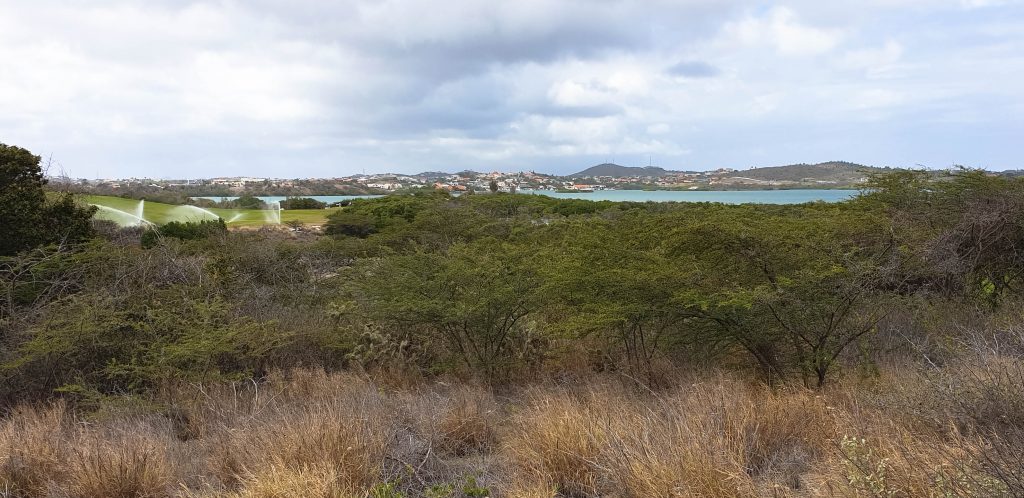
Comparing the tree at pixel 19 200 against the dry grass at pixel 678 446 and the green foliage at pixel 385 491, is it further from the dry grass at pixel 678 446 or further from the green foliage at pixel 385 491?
the dry grass at pixel 678 446

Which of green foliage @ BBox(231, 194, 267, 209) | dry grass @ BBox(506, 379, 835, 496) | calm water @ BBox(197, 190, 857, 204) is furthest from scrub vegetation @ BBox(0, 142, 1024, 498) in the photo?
green foliage @ BBox(231, 194, 267, 209)

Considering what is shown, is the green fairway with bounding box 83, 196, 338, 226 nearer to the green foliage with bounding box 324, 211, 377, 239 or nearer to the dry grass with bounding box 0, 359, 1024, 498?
the green foliage with bounding box 324, 211, 377, 239

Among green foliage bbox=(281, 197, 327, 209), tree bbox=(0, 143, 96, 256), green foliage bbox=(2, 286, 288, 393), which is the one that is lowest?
green foliage bbox=(2, 286, 288, 393)

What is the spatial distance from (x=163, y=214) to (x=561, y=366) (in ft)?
114

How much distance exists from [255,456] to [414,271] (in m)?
6.04

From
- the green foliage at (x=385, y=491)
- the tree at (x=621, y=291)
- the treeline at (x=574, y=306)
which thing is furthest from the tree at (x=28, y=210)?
the green foliage at (x=385, y=491)

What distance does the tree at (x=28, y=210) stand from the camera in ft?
40.1

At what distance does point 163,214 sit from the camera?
3684 centimetres

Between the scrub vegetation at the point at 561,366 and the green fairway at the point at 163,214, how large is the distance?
16277 millimetres

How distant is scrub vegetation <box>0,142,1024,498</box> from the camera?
4.41 m

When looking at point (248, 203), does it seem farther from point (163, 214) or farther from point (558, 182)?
point (558, 182)

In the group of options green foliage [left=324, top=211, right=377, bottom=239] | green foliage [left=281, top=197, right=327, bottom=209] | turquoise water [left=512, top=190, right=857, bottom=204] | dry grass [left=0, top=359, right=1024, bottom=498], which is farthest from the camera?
green foliage [left=281, top=197, right=327, bottom=209]

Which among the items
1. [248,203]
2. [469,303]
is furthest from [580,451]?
[248,203]

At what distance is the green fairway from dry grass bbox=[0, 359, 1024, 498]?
20.9 meters
